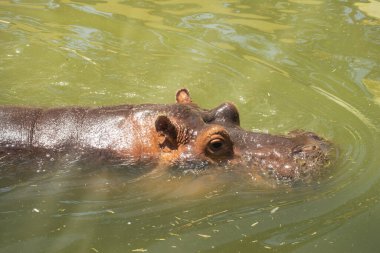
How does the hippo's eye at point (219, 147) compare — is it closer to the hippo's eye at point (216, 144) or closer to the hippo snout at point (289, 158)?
the hippo's eye at point (216, 144)

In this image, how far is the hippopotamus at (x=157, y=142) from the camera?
530cm

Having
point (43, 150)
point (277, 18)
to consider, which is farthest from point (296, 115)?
point (277, 18)

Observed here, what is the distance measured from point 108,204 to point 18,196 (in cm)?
90

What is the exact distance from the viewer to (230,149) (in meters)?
5.50

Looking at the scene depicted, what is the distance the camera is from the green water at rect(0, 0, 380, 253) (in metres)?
4.69

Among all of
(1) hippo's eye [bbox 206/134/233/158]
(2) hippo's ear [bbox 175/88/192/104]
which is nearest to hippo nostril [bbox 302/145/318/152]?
(1) hippo's eye [bbox 206/134/233/158]

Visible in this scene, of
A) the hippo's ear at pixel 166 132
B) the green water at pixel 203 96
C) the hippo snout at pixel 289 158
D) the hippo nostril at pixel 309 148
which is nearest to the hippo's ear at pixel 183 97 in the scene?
the hippo's ear at pixel 166 132

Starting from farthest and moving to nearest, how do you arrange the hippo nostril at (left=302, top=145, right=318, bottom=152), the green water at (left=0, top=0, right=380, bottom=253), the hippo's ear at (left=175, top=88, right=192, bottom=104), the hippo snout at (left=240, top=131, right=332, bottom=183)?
1. the hippo's ear at (left=175, top=88, right=192, bottom=104)
2. the hippo nostril at (left=302, top=145, right=318, bottom=152)
3. the hippo snout at (left=240, top=131, right=332, bottom=183)
4. the green water at (left=0, top=0, right=380, bottom=253)

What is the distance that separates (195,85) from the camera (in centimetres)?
862

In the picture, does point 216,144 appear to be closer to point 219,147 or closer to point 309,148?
point 219,147

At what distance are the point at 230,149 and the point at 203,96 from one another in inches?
113

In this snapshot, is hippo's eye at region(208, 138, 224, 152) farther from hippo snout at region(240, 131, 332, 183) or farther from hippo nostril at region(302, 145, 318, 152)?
hippo nostril at region(302, 145, 318, 152)

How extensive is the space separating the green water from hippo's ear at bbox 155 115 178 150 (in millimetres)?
389

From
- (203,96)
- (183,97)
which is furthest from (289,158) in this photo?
(203,96)
